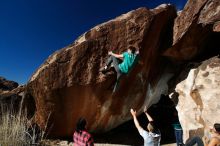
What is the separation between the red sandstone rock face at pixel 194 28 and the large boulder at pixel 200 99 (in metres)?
0.67

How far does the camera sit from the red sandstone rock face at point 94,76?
8406 mm

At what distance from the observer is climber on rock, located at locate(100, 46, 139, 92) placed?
762 centimetres

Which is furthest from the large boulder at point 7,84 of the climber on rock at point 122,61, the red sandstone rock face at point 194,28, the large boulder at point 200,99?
the large boulder at point 200,99

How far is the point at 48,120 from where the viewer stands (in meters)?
8.59

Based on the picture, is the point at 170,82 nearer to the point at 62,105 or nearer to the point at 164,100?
the point at 164,100

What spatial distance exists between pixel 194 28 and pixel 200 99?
208 cm

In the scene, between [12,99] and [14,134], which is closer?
[14,134]

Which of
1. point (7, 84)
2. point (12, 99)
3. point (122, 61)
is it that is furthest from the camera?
point (7, 84)

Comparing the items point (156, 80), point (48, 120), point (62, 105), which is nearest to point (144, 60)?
point (156, 80)

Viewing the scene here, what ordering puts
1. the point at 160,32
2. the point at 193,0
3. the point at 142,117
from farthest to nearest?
the point at 142,117 → the point at 160,32 → the point at 193,0

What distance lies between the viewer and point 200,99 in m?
7.92

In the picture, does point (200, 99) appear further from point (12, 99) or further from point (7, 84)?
point (7, 84)

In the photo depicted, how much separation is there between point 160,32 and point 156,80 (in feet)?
5.11

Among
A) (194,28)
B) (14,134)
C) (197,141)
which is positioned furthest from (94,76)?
(197,141)
